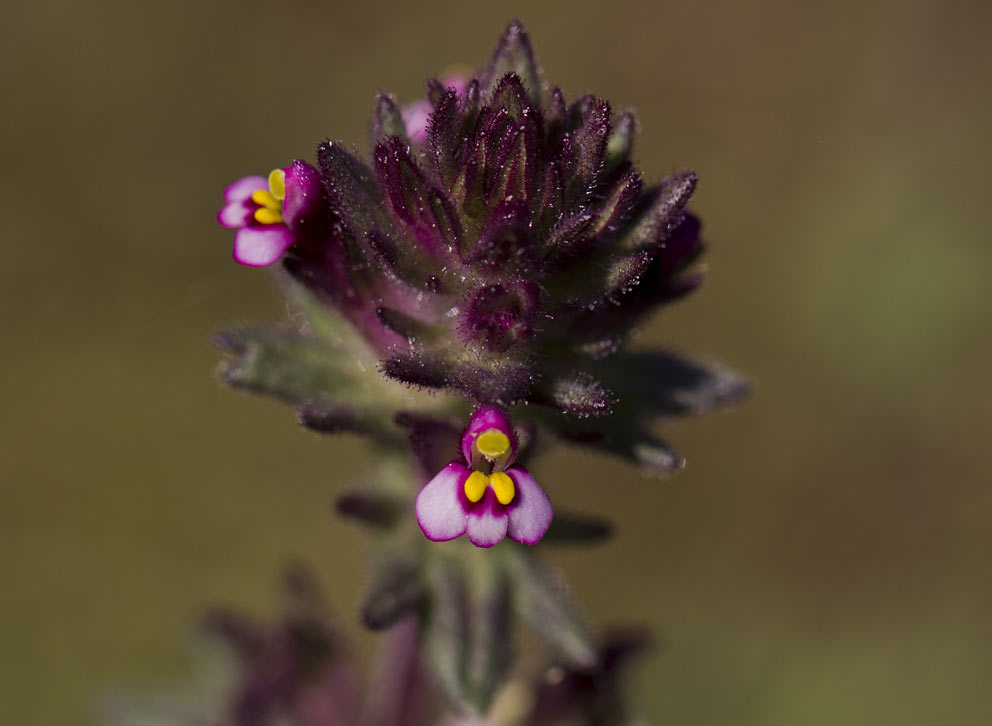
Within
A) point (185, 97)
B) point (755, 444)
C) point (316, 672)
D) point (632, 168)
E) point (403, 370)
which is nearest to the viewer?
point (403, 370)

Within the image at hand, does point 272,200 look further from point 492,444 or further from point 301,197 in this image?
point 492,444

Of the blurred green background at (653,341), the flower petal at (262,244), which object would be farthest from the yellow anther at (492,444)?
the blurred green background at (653,341)

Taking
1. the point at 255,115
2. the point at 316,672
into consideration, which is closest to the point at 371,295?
the point at 316,672

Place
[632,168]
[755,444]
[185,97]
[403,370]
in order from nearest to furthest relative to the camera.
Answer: [403,370]
[632,168]
[755,444]
[185,97]

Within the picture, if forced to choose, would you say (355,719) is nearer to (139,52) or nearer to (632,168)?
(632,168)

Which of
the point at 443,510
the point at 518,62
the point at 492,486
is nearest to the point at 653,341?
the point at 518,62

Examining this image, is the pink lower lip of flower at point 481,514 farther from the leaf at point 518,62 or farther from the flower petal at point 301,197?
the leaf at point 518,62

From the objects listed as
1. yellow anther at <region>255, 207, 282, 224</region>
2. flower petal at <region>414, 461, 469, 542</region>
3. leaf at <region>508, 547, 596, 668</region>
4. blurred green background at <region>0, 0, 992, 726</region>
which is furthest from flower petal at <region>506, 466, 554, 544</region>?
blurred green background at <region>0, 0, 992, 726</region>
